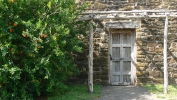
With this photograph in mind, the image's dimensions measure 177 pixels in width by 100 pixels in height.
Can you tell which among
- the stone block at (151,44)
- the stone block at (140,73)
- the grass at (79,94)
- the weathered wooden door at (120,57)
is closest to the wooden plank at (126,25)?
the weathered wooden door at (120,57)

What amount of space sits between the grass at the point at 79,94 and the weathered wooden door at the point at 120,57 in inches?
42.8

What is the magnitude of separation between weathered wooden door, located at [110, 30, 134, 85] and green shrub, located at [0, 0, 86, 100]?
7.73 ft

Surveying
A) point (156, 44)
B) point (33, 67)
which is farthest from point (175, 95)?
point (33, 67)

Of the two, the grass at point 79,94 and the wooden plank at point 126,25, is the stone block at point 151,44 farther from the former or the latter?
the grass at point 79,94

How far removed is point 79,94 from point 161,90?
267 centimetres

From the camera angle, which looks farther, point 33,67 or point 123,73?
point 123,73

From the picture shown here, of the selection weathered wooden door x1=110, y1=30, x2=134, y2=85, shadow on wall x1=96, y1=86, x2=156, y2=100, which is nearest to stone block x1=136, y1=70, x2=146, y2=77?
weathered wooden door x1=110, y1=30, x2=134, y2=85

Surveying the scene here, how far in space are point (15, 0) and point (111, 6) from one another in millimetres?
3619

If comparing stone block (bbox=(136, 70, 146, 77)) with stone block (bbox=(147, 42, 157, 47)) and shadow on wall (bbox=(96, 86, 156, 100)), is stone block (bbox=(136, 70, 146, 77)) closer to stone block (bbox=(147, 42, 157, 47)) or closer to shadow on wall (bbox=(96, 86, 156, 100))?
shadow on wall (bbox=(96, 86, 156, 100))

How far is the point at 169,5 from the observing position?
7.75 metres

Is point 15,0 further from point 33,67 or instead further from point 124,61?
point 124,61

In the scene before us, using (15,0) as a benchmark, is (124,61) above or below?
below

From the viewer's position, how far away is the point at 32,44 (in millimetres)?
5453

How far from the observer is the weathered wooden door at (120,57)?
8.04 metres
